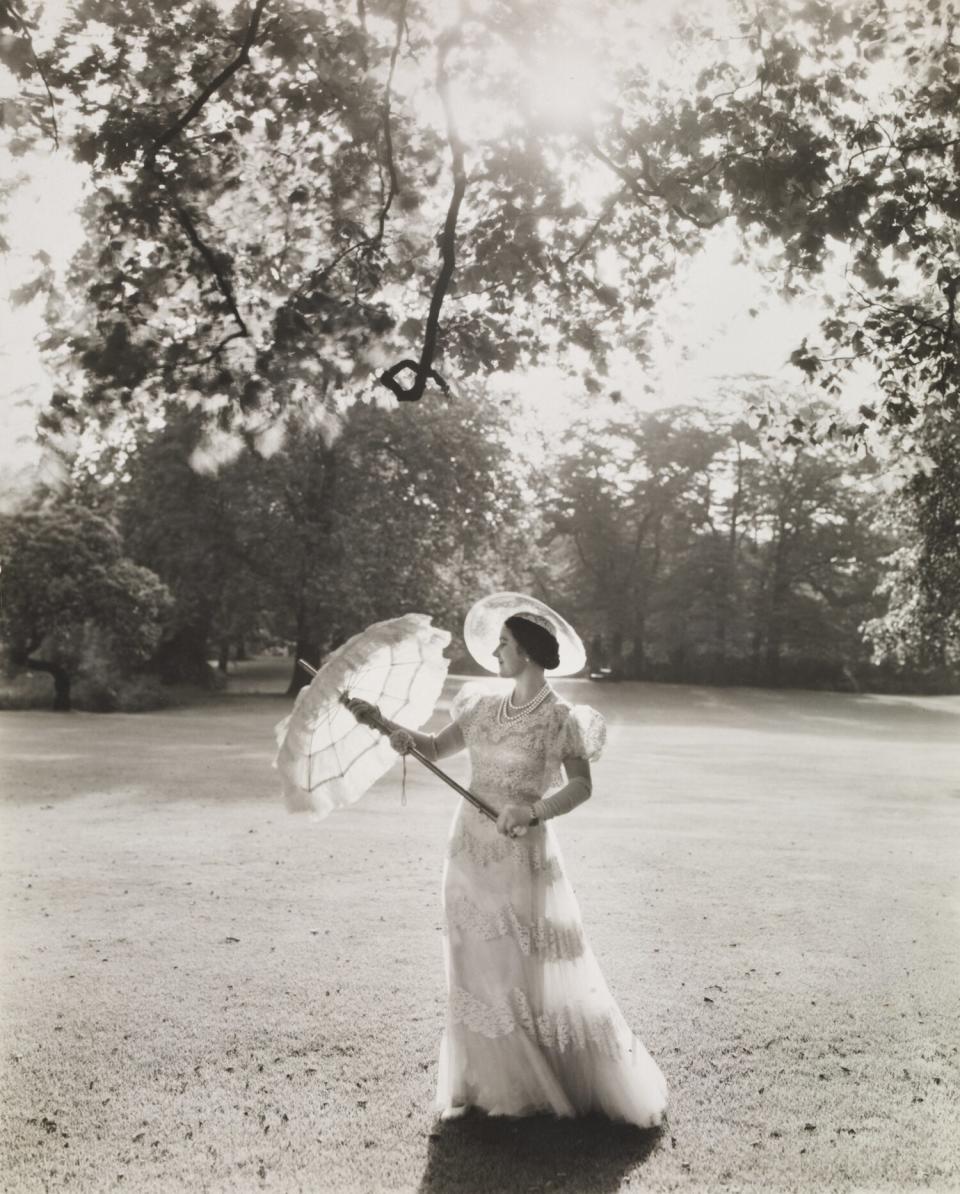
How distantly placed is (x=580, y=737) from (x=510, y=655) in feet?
1.53

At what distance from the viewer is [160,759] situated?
1540 centimetres

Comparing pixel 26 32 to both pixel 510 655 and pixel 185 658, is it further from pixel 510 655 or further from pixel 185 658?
pixel 185 658

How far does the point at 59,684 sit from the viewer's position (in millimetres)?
22797

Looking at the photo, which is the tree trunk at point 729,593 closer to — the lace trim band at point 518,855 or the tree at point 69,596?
the tree at point 69,596

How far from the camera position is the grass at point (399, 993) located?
3678 mm

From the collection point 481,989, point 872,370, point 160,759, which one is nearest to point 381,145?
point 872,370

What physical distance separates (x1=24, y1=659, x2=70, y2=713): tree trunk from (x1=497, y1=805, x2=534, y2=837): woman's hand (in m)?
21.2

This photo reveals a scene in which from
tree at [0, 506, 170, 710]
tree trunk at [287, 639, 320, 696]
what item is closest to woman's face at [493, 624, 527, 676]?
tree at [0, 506, 170, 710]

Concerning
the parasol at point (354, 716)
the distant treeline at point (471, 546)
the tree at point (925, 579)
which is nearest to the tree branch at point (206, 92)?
the distant treeline at point (471, 546)

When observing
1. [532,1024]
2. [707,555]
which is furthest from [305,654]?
[532,1024]

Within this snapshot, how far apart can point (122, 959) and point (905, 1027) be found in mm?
4725

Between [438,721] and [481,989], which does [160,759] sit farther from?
[481,989]

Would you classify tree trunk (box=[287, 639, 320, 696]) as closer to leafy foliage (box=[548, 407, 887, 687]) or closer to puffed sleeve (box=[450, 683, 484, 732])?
leafy foliage (box=[548, 407, 887, 687])

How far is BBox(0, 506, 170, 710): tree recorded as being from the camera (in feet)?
68.8
